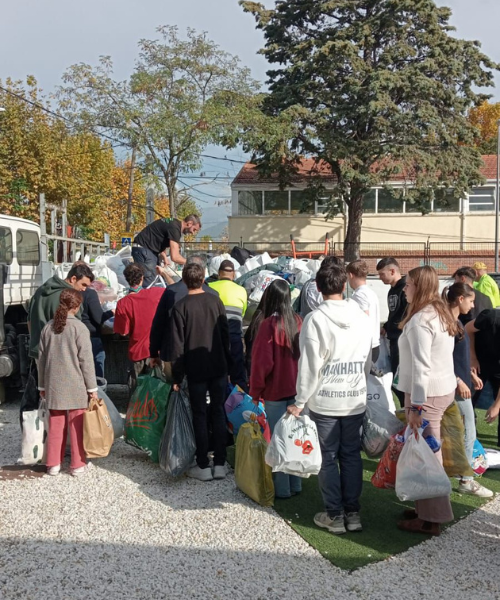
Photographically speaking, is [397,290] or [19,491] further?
[397,290]

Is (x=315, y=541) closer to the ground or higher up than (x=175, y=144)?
closer to the ground

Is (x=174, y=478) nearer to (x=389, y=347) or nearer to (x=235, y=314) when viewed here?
(x=235, y=314)

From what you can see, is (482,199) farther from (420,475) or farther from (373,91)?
(420,475)

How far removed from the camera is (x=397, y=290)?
624 cm

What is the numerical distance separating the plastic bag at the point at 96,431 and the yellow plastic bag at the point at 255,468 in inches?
49.0

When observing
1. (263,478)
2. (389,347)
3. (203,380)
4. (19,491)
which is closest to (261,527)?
(263,478)

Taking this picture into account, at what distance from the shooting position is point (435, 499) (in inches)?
162

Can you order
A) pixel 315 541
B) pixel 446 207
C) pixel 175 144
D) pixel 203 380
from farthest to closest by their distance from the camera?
pixel 446 207, pixel 175 144, pixel 203 380, pixel 315 541

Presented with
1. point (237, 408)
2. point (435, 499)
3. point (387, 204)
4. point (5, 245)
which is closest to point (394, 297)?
point (237, 408)

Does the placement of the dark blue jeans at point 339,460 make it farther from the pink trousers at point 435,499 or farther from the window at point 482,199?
the window at point 482,199

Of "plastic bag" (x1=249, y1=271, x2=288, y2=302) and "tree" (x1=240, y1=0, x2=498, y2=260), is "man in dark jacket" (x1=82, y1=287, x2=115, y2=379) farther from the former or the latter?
"tree" (x1=240, y1=0, x2=498, y2=260)

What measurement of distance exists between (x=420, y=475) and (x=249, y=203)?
28.6m

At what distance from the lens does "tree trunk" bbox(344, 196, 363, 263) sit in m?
27.2

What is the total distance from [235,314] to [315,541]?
8.51ft
